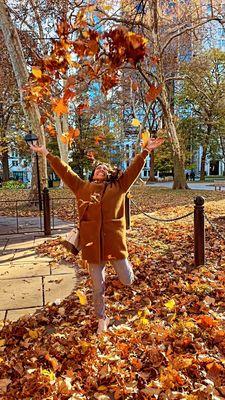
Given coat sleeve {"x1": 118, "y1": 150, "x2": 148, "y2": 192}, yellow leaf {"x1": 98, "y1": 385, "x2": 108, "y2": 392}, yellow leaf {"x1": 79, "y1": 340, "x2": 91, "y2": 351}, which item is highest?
coat sleeve {"x1": 118, "y1": 150, "x2": 148, "y2": 192}

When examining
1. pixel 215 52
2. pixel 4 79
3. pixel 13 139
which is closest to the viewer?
pixel 4 79

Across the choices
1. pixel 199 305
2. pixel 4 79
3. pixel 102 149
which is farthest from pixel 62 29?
pixel 102 149

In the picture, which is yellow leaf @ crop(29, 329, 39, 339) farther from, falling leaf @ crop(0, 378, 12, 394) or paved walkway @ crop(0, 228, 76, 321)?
falling leaf @ crop(0, 378, 12, 394)

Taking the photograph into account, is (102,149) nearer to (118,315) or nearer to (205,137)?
(205,137)

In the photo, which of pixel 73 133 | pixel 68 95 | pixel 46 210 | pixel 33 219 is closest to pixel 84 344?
pixel 73 133

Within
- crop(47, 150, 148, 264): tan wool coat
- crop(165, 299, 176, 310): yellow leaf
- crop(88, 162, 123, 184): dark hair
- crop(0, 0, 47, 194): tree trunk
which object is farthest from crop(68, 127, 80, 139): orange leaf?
crop(0, 0, 47, 194): tree trunk

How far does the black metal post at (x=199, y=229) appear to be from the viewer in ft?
18.1

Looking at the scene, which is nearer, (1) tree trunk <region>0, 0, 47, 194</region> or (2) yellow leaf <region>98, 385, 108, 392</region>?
(2) yellow leaf <region>98, 385, 108, 392</region>

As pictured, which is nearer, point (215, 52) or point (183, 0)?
point (183, 0)

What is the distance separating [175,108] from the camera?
4047cm

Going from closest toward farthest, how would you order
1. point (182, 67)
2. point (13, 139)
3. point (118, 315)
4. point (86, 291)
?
point (118, 315)
point (86, 291)
point (182, 67)
point (13, 139)

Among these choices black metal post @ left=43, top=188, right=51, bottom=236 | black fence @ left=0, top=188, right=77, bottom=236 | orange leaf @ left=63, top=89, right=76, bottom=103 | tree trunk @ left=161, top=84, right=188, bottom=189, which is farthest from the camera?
tree trunk @ left=161, top=84, right=188, bottom=189

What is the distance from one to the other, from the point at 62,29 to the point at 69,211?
10336 mm

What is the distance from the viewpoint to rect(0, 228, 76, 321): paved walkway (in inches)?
182
